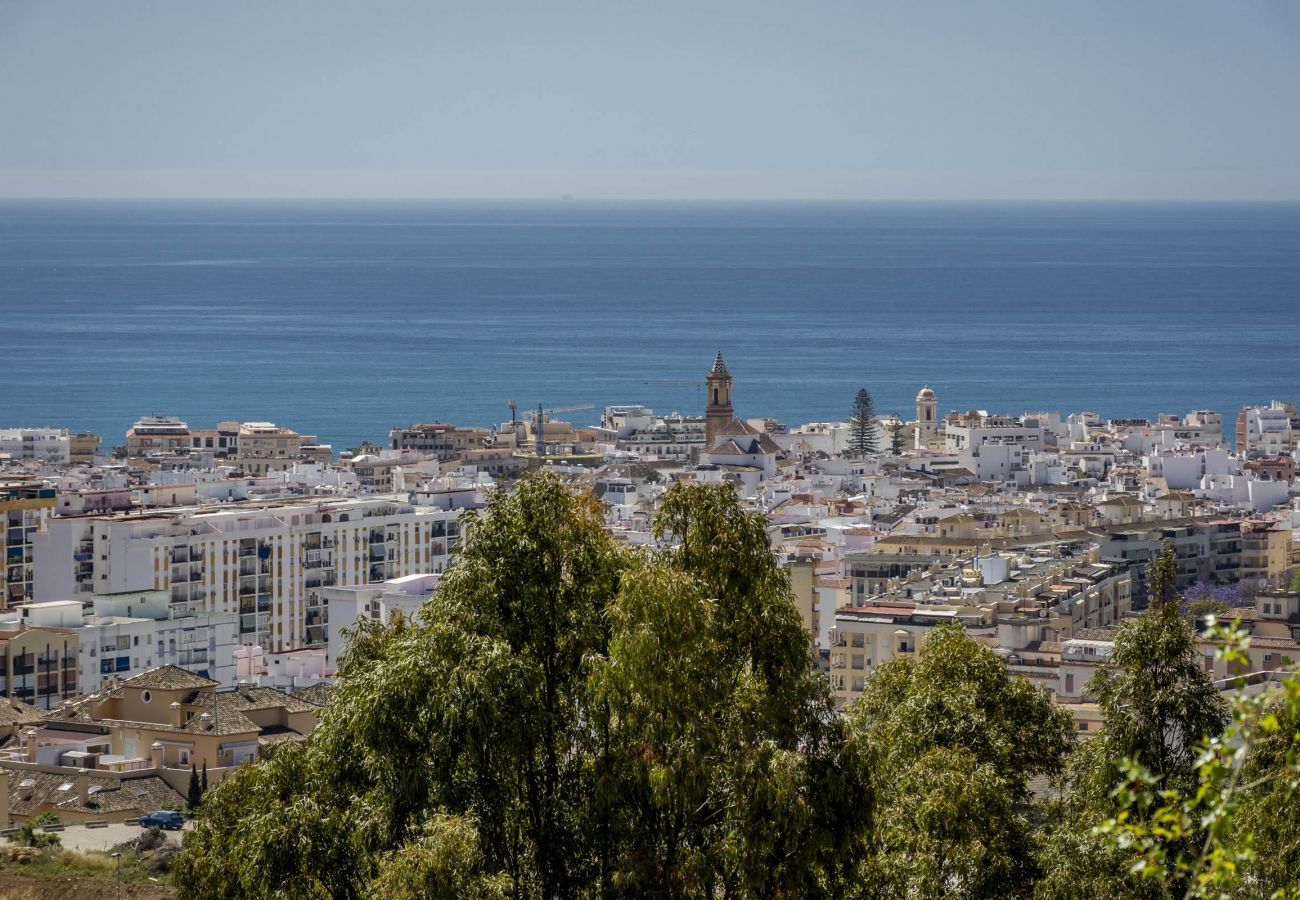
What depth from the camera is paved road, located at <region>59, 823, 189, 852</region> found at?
1123 inches

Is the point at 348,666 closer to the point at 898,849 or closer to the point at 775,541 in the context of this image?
the point at 898,849

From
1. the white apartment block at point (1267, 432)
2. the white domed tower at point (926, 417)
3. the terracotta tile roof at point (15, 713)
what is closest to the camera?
the terracotta tile roof at point (15, 713)

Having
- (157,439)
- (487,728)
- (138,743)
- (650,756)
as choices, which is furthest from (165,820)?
(157,439)

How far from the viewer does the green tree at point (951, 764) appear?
1510cm

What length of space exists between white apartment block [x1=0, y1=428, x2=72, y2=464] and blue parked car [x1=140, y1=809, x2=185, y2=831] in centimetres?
4881

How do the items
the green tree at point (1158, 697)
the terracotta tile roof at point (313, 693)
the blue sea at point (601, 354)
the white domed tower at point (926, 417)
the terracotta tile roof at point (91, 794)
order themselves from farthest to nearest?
1. the blue sea at point (601, 354)
2. the white domed tower at point (926, 417)
3. the terracotta tile roof at point (313, 693)
4. the terracotta tile roof at point (91, 794)
5. the green tree at point (1158, 697)

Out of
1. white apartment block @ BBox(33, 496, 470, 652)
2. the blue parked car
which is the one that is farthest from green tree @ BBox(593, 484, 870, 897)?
white apartment block @ BBox(33, 496, 470, 652)

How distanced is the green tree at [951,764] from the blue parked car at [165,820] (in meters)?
13.2

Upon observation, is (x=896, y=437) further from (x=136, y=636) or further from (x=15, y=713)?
(x=15, y=713)

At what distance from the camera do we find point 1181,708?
1503 centimetres

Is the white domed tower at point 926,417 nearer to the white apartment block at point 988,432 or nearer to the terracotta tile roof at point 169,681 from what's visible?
the white apartment block at point 988,432

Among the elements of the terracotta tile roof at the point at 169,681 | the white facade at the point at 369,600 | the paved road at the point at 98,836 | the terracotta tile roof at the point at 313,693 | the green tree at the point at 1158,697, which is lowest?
the paved road at the point at 98,836

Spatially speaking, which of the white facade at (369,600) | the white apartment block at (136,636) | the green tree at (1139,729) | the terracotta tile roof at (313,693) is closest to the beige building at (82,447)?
the white facade at (369,600)

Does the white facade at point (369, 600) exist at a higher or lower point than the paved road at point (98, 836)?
higher
